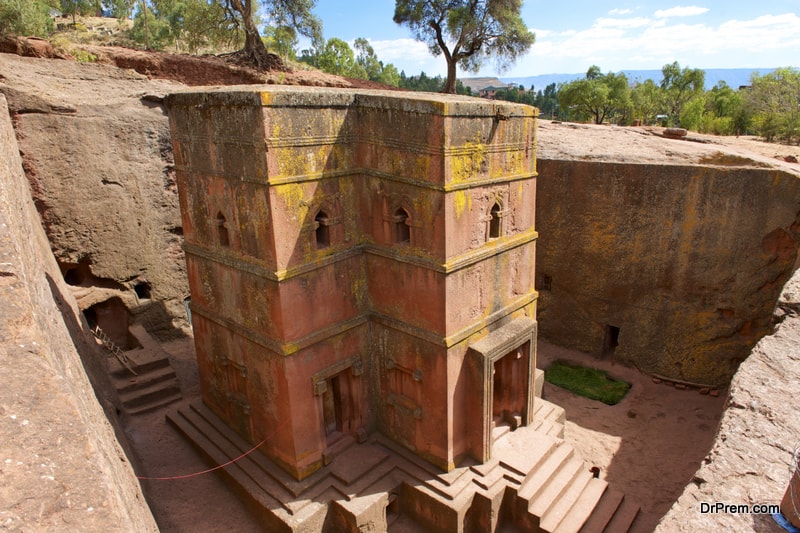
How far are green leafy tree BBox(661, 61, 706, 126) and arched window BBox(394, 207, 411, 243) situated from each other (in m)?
43.0

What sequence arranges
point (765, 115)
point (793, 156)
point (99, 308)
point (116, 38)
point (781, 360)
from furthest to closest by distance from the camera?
point (116, 38) → point (765, 115) → point (793, 156) → point (99, 308) → point (781, 360)

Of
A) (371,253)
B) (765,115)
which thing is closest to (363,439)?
(371,253)

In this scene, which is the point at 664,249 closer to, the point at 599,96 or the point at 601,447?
the point at 601,447

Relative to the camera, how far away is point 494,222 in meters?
8.55

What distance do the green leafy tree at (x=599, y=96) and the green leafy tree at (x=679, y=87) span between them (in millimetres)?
6634

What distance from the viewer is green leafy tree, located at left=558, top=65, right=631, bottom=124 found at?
39.0 meters

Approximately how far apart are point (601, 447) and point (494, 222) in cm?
580

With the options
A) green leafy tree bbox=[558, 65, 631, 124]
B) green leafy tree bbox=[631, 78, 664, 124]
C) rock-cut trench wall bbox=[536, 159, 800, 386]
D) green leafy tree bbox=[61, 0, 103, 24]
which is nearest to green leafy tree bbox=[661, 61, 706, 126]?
green leafy tree bbox=[631, 78, 664, 124]

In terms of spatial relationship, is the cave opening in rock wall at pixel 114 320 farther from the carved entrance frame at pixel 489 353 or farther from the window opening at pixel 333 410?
the carved entrance frame at pixel 489 353

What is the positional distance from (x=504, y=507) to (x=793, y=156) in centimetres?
1329

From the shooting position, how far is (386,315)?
28.5 feet

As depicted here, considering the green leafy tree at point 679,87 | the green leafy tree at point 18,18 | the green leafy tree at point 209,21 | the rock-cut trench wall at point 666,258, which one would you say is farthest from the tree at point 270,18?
the green leafy tree at point 679,87

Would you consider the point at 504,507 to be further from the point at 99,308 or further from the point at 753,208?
the point at 99,308

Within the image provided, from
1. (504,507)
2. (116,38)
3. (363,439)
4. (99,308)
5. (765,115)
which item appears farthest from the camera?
(116,38)
